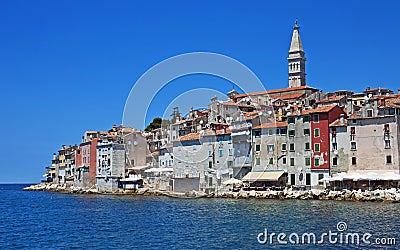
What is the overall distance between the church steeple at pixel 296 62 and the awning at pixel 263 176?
39.2m

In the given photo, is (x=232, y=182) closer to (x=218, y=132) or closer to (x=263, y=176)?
(x=263, y=176)

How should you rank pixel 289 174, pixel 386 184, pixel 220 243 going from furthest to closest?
pixel 289 174 < pixel 386 184 < pixel 220 243

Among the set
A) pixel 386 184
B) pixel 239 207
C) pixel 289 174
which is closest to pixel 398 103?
pixel 386 184

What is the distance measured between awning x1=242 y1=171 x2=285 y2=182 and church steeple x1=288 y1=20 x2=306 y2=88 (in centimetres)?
3921

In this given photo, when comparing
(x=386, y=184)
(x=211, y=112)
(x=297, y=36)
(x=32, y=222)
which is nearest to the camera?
(x=32, y=222)

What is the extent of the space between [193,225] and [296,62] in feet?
216

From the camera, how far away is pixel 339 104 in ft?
195

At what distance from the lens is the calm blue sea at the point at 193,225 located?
89.5 feet

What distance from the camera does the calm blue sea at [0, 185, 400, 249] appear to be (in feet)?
89.5

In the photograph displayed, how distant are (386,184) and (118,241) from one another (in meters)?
30.1

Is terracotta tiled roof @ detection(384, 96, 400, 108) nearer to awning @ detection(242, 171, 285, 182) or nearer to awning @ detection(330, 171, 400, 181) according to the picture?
awning @ detection(330, 171, 400, 181)

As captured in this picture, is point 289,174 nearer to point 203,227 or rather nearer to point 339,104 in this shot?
point 339,104

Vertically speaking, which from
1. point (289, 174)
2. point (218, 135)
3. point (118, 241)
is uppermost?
point (218, 135)

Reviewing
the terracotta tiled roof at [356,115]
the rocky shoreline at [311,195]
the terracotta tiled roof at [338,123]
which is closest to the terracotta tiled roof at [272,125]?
the terracotta tiled roof at [338,123]
